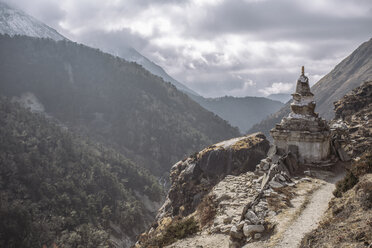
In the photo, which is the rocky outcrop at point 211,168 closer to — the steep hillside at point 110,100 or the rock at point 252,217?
the rock at point 252,217

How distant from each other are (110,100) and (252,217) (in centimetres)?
14508

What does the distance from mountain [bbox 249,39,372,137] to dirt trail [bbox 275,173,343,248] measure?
109288 mm

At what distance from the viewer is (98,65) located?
163 m

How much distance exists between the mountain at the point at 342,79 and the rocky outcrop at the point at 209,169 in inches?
3924

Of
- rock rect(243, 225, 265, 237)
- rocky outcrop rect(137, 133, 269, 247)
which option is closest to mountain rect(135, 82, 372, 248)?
rock rect(243, 225, 265, 237)

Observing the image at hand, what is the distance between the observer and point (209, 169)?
23.1m

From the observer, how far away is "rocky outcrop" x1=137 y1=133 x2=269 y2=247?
2162cm

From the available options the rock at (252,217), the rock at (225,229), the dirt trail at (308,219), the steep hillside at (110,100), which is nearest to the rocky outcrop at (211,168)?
the dirt trail at (308,219)

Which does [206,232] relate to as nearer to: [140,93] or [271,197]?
[271,197]

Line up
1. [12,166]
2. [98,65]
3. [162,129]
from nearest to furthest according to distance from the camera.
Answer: [12,166], [162,129], [98,65]

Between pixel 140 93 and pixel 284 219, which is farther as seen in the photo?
pixel 140 93

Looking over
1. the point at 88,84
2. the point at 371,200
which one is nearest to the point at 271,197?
the point at 371,200

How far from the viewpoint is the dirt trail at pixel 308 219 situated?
841cm

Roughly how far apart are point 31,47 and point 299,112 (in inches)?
6424
